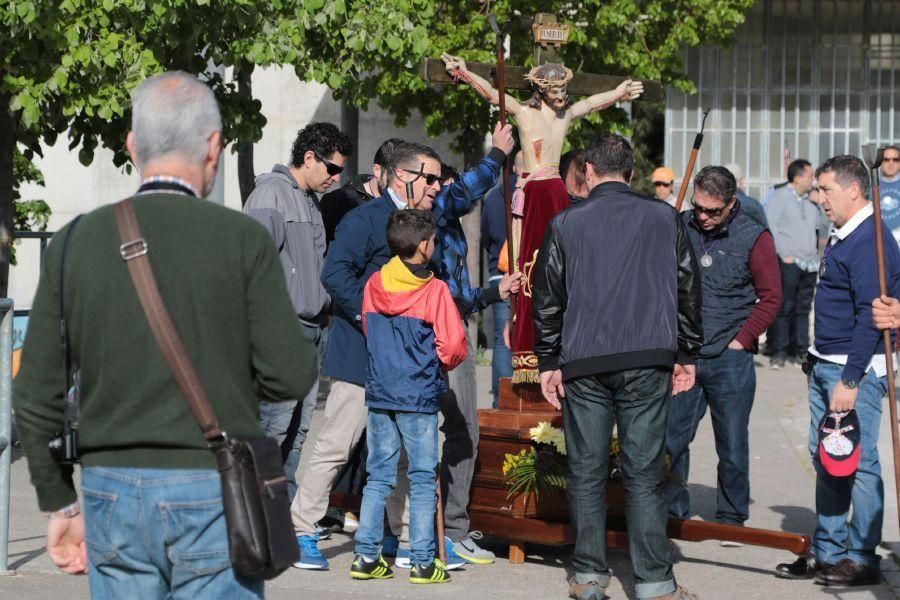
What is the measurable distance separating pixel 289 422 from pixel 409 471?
1.96ft

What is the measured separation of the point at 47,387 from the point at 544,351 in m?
3.14

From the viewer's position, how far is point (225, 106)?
1042cm

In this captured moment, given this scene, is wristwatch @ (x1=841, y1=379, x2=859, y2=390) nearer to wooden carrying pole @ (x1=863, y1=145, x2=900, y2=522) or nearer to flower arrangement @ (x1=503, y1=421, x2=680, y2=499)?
wooden carrying pole @ (x1=863, y1=145, x2=900, y2=522)

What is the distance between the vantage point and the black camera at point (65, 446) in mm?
3543

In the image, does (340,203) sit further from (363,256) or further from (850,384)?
(850,384)

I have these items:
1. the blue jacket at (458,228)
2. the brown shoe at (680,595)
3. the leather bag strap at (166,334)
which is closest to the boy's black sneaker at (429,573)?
the brown shoe at (680,595)

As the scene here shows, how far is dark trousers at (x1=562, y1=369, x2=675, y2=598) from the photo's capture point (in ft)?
20.3

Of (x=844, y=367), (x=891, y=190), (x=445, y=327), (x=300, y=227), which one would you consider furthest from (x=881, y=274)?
(x=891, y=190)

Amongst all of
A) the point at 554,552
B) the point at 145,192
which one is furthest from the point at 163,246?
the point at 554,552

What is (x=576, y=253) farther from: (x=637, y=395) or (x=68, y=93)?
(x=68, y=93)

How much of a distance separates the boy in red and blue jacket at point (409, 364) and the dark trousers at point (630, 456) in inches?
23.5

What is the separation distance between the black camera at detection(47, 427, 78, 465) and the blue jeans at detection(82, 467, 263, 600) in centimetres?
7

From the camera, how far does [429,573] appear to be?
22.1 ft

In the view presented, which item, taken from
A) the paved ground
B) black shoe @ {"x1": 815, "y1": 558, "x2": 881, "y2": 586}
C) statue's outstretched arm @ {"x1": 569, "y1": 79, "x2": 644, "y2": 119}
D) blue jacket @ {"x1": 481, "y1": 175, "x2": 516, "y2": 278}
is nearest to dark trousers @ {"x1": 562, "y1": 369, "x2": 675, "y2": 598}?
the paved ground
